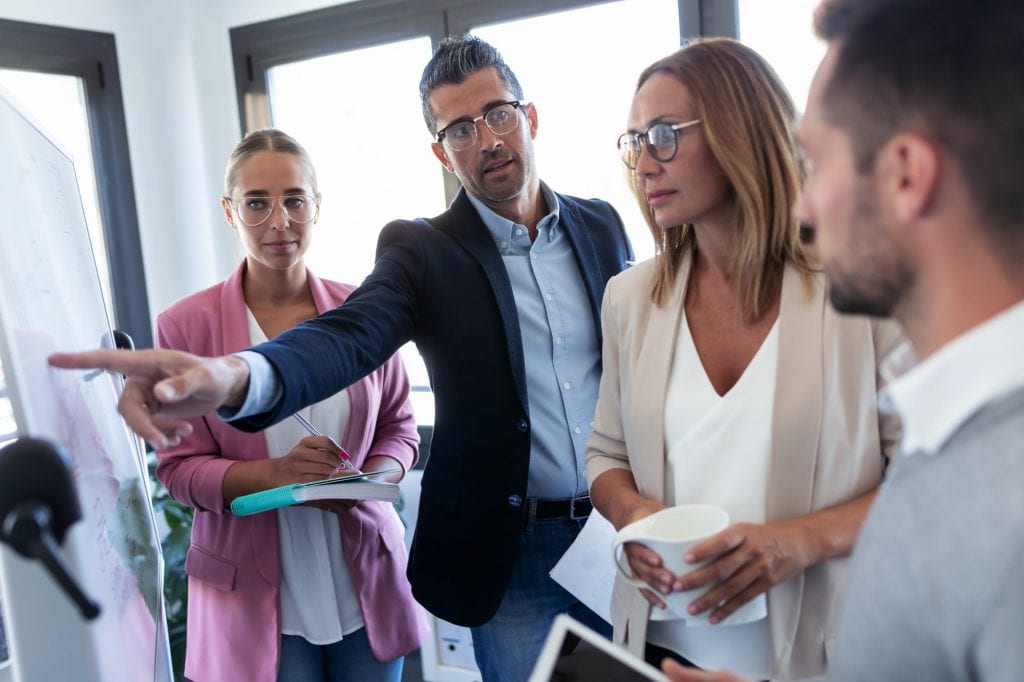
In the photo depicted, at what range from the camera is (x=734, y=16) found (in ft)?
9.57

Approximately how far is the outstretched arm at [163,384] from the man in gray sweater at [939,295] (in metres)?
0.74

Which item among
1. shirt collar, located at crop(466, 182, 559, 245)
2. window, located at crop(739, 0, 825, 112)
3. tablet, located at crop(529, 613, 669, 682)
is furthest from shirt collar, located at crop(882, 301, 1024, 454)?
window, located at crop(739, 0, 825, 112)

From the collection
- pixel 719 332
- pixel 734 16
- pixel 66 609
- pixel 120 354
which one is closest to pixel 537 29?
pixel 734 16

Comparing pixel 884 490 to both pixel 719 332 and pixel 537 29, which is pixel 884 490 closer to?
pixel 719 332

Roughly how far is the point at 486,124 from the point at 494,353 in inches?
19.1

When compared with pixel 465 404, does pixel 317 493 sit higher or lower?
lower

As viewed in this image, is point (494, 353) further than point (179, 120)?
No

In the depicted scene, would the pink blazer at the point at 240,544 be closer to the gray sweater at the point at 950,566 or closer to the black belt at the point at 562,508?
the black belt at the point at 562,508

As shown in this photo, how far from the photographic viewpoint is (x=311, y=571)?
1886 mm

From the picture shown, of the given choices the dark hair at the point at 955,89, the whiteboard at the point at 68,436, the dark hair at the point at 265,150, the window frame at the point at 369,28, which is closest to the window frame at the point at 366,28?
the window frame at the point at 369,28

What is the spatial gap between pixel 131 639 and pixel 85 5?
3.13 metres

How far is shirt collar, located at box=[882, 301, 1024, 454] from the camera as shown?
660 mm

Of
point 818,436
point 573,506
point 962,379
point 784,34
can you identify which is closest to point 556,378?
point 573,506

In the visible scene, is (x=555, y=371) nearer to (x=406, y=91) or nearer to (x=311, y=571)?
(x=311, y=571)
